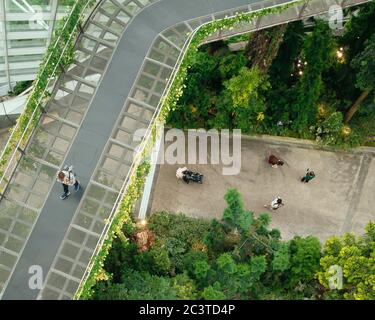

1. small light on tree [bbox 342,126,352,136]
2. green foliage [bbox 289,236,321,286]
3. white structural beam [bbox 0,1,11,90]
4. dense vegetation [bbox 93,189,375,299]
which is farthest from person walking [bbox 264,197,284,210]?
white structural beam [bbox 0,1,11,90]

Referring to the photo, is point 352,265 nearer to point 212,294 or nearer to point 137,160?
point 212,294

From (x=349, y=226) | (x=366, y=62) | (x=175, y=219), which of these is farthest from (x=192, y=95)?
(x=349, y=226)

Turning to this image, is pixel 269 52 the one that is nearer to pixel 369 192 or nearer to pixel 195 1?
pixel 195 1

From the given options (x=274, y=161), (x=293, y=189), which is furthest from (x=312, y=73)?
(x=293, y=189)

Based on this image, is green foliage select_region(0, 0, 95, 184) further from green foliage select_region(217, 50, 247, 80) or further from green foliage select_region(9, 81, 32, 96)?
green foliage select_region(9, 81, 32, 96)

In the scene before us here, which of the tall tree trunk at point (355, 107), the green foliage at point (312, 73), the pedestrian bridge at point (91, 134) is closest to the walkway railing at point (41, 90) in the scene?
the pedestrian bridge at point (91, 134)
